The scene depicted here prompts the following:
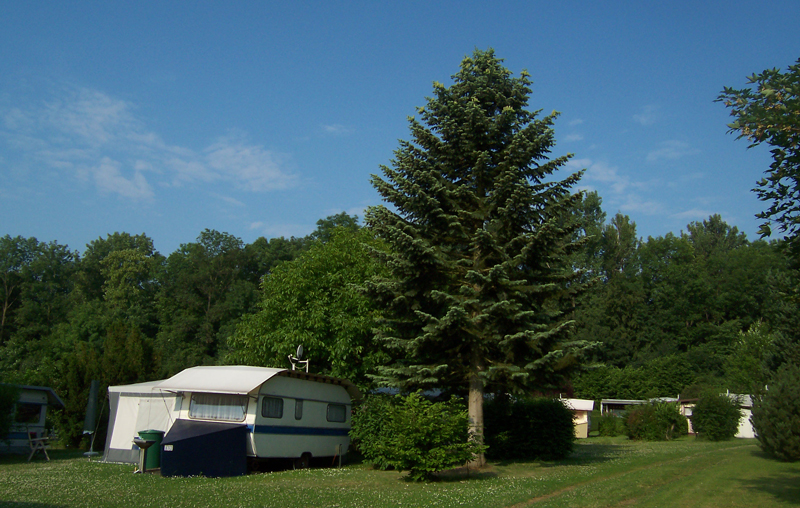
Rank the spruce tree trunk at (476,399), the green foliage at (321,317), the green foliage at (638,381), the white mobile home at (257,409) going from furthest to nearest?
the green foliage at (638,381) → the green foliage at (321,317) → the spruce tree trunk at (476,399) → the white mobile home at (257,409)

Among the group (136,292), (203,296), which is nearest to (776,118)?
(203,296)

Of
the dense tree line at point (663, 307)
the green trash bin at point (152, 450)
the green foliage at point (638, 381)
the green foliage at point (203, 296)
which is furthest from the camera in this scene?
the green foliage at point (203, 296)

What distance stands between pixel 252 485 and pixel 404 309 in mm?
6778

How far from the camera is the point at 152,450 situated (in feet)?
54.0

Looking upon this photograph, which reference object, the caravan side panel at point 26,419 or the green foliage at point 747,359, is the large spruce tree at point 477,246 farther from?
the green foliage at point 747,359

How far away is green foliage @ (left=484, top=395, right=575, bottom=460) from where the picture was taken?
64.0ft

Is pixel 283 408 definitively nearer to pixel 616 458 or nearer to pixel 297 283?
pixel 297 283

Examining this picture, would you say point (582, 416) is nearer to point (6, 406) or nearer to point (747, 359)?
point (747, 359)

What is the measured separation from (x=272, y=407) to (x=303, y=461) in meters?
2.41

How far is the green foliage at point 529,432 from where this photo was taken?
64.0 feet

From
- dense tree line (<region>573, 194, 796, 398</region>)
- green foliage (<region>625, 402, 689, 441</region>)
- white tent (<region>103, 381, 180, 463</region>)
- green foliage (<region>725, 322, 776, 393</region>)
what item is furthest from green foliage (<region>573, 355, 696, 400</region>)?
white tent (<region>103, 381, 180, 463</region>)

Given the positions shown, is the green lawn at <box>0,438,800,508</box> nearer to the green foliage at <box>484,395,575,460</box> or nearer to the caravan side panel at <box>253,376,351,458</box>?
the caravan side panel at <box>253,376,351,458</box>

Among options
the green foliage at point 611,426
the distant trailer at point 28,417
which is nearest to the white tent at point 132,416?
the distant trailer at point 28,417

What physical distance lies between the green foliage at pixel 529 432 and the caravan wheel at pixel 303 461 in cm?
612
